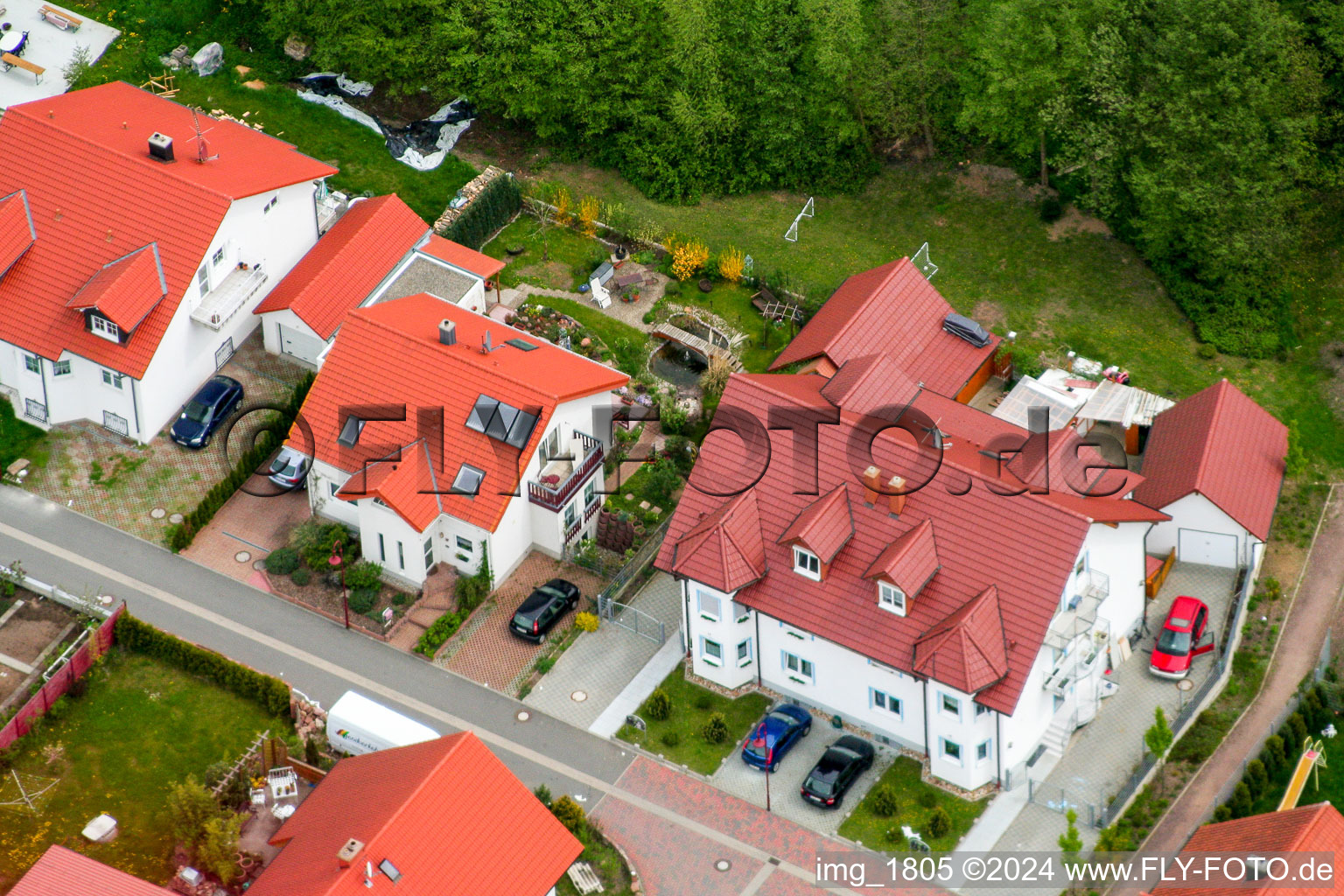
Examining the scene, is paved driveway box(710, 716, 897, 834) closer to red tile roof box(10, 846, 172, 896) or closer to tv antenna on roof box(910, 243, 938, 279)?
red tile roof box(10, 846, 172, 896)

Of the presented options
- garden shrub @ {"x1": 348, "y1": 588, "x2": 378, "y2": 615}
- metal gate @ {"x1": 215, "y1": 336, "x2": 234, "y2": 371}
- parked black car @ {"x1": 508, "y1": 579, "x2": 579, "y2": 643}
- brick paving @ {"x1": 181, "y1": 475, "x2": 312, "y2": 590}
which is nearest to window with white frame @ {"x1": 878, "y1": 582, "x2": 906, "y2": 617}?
parked black car @ {"x1": 508, "y1": 579, "x2": 579, "y2": 643}

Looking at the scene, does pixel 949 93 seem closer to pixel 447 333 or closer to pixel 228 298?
pixel 447 333

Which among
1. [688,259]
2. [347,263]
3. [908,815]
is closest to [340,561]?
[347,263]

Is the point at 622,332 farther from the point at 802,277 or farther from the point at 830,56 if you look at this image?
the point at 830,56

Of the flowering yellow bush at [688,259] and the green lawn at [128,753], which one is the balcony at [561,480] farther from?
the flowering yellow bush at [688,259]

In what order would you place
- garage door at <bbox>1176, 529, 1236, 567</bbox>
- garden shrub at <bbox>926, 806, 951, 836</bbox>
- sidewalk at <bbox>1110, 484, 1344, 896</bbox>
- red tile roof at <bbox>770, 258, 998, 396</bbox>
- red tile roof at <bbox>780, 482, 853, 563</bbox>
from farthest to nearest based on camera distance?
1. red tile roof at <bbox>770, 258, 998, 396</bbox>
2. garage door at <bbox>1176, 529, 1236, 567</bbox>
3. red tile roof at <bbox>780, 482, 853, 563</bbox>
4. sidewalk at <bbox>1110, 484, 1344, 896</bbox>
5. garden shrub at <bbox>926, 806, 951, 836</bbox>

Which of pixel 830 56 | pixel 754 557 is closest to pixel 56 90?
pixel 830 56
